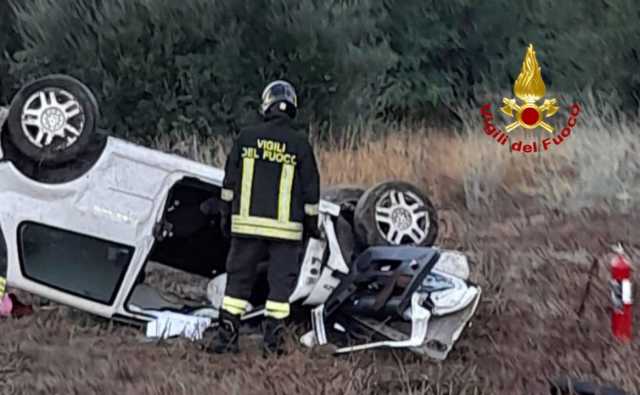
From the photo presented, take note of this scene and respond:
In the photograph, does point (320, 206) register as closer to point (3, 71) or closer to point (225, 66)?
point (225, 66)

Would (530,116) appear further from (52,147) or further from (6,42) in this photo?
(52,147)

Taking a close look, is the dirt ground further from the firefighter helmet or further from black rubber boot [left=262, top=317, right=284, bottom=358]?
the firefighter helmet

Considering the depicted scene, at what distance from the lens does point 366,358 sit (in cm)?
638

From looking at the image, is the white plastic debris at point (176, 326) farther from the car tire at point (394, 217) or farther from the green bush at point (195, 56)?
the green bush at point (195, 56)

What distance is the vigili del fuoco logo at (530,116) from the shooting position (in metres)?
13.0

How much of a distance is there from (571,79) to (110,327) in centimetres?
1138

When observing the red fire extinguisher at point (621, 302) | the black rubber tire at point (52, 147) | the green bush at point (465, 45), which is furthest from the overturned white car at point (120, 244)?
the green bush at point (465, 45)

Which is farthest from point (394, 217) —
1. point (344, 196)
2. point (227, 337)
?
point (227, 337)

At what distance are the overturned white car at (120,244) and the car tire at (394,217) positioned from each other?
23cm

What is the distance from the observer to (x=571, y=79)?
56.0ft

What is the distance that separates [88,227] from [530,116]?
10118mm

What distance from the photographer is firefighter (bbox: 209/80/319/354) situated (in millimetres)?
6457

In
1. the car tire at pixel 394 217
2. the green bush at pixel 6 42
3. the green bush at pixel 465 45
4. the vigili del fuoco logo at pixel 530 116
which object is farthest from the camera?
the green bush at pixel 465 45

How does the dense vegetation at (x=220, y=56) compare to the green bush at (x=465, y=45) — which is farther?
the green bush at (x=465, y=45)
